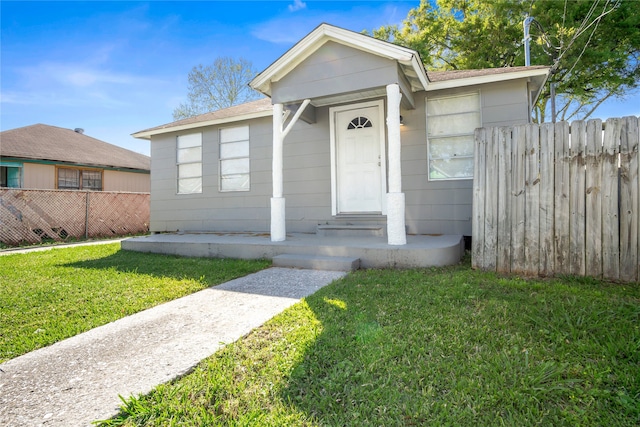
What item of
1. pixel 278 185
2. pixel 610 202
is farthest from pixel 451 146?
pixel 278 185

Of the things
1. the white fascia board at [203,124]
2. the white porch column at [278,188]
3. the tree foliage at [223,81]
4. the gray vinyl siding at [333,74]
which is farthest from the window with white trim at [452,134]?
the tree foliage at [223,81]

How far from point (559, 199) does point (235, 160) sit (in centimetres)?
634

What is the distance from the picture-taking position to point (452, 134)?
19.1ft

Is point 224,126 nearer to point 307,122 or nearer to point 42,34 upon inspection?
point 307,122

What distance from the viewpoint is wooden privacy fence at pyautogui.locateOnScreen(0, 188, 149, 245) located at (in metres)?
8.43

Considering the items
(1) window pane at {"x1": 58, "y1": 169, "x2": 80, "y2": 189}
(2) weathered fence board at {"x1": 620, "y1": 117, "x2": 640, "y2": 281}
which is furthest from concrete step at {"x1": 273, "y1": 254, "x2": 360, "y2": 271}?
(1) window pane at {"x1": 58, "y1": 169, "x2": 80, "y2": 189}

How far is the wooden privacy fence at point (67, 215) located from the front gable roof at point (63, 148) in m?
3.58

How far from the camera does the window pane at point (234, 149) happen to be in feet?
25.0

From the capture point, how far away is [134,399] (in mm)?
1589

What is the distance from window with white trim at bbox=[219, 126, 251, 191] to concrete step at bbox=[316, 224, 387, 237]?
7.53ft

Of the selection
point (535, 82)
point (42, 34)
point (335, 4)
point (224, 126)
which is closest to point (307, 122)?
point (224, 126)

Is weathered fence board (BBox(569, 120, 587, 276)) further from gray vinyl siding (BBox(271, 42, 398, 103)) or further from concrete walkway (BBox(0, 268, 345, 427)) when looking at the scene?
concrete walkway (BBox(0, 268, 345, 427))

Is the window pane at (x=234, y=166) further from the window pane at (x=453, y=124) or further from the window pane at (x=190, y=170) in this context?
the window pane at (x=453, y=124)

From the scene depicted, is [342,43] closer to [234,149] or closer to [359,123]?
[359,123]
